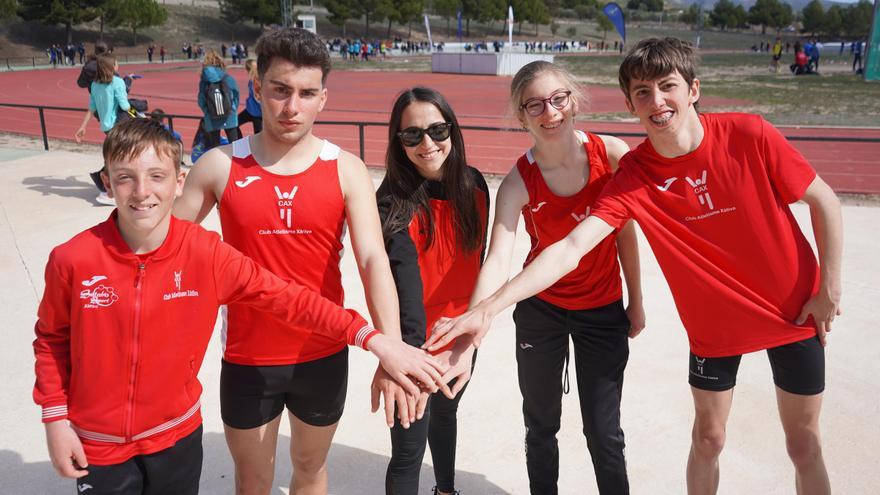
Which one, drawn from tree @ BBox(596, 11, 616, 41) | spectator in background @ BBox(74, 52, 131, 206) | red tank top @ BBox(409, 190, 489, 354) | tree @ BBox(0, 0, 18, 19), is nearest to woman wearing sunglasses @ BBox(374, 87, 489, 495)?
red tank top @ BBox(409, 190, 489, 354)

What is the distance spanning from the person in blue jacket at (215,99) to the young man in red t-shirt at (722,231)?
8.25 m

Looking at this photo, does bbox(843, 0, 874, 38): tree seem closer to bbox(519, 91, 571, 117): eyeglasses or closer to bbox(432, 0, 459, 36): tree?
bbox(432, 0, 459, 36): tree

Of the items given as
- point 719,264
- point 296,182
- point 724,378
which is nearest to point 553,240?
point 719,264

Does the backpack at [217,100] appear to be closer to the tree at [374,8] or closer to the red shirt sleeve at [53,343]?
the red shirt sleeve at [53,343]

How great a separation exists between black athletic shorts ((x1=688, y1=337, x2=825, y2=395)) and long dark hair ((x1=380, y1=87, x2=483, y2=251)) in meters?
1.05

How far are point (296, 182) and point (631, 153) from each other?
1298mm

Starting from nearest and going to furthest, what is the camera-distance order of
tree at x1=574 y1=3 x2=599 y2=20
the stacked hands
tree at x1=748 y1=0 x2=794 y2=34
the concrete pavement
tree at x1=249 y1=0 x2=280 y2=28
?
1. the stacked hands
2. the concrete pavement
3. tree at x1=249 y1=0 x2=280 y2=28
4. tree at x1=748 y1=0 x2=794 y2=34
5. tree at x1=574 y1=3 x2=599 y2=20

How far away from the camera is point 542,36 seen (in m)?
112

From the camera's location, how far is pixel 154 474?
2213 mm

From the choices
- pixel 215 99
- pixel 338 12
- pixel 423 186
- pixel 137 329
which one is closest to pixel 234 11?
pixel 338 12

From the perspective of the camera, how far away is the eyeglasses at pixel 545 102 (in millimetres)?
2619

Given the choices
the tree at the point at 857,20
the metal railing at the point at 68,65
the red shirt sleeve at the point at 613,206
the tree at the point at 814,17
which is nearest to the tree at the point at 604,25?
the tree at the point at 814,17

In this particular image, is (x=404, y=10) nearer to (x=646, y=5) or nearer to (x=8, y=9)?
(x=8, y=9)

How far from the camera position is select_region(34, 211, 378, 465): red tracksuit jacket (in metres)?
2.06
